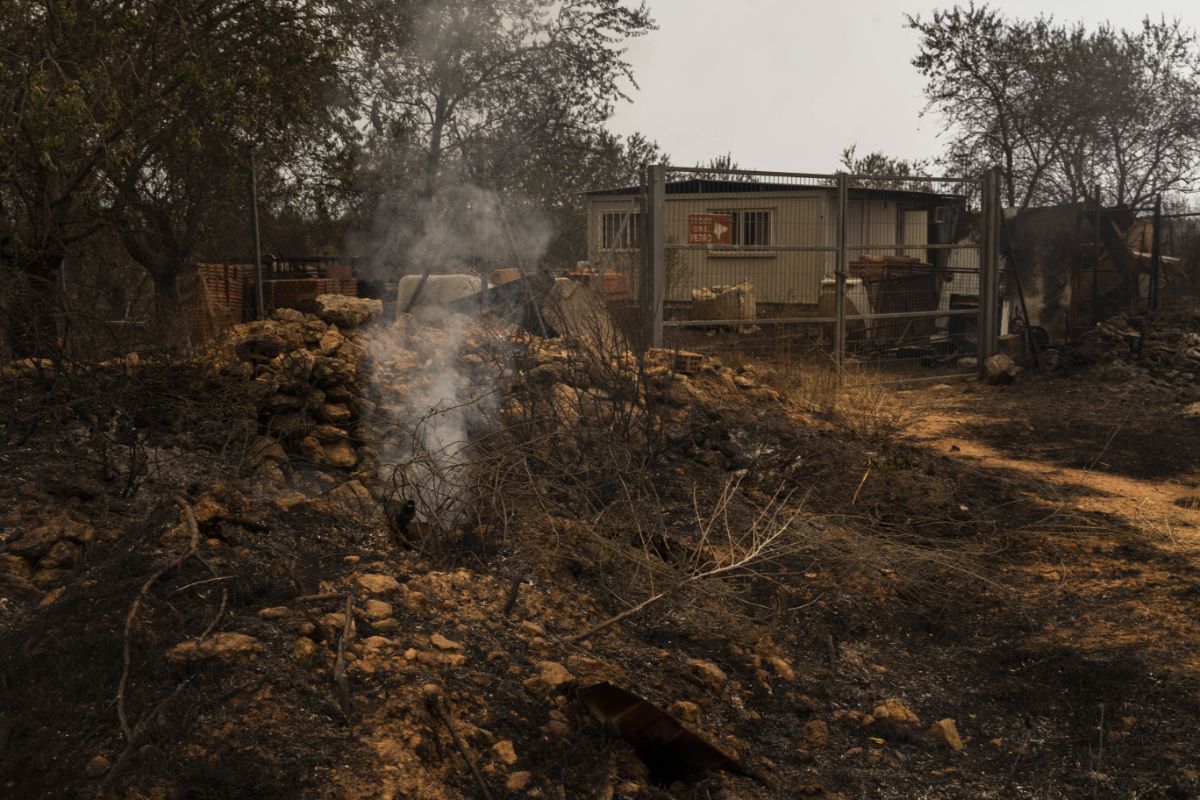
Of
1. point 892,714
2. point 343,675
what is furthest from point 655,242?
point 343,675

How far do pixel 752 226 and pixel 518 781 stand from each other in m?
12.1

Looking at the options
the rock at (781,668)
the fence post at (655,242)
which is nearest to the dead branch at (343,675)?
the rock at (781,668)

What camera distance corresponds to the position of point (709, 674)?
14.4 feet

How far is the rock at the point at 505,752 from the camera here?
3527 millimetres

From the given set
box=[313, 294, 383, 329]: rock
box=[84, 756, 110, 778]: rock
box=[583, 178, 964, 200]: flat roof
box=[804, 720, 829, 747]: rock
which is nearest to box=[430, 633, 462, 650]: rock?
box=[84, 756, 110, 778]: rock

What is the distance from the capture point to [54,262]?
9133 mm

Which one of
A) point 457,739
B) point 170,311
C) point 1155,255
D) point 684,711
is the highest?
point 1155,255

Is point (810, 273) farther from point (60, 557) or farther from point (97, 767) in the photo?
point (97, 767)

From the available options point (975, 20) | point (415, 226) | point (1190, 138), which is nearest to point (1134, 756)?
point (415, 226)

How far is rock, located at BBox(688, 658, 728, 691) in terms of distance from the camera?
436cm

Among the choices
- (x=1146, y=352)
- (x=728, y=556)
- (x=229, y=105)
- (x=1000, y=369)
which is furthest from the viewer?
(x=1146, y=352)

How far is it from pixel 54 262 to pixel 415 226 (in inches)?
233

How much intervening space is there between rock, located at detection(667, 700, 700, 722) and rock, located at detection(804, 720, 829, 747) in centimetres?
43

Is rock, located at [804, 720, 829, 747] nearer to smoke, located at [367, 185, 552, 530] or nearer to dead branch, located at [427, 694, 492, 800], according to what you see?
dead branch, located at [427, 694, 492, 800]
